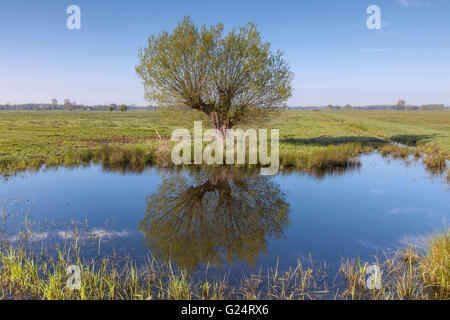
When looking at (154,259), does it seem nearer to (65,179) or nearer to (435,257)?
(435,257)

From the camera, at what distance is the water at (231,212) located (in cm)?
898

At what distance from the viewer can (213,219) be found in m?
11.6

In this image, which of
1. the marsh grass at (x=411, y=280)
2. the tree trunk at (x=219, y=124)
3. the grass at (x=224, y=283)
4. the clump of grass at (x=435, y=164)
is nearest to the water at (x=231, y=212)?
the grass at (x=224, y=283)

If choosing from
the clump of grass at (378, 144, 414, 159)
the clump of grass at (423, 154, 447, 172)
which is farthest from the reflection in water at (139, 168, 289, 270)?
the clump of grass at (378, 144, 414, 159)

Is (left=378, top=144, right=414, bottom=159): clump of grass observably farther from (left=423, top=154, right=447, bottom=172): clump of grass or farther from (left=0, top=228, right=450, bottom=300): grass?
(left=0, top=228, right=450, bottom=300): grass

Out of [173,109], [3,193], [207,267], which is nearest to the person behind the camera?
[207,267]

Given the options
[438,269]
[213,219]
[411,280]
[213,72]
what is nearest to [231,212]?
[213,219]

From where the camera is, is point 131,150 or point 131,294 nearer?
point 131,294

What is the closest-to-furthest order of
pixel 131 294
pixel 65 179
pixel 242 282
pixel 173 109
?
pixel 131 294 < pixel 242 282 < pixel 65 179 < pixel 173 109

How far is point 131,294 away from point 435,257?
7617 mm

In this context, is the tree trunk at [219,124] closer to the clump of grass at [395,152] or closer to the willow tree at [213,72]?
the willow tree at [213,72]

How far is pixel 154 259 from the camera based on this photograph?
8.17 meters
